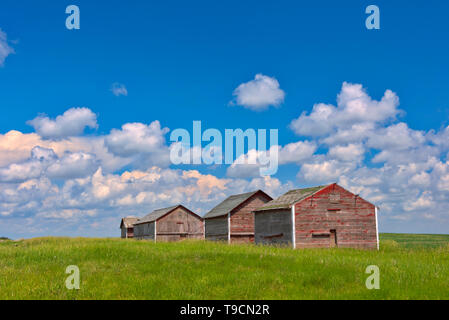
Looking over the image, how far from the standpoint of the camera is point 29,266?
21.0 metres

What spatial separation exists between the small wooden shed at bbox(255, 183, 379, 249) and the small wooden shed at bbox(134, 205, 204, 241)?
23.4 metres

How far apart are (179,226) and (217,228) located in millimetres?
11985

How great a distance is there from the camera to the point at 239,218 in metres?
44.5

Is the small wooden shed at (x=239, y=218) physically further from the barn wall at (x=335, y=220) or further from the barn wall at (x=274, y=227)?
the barn wall at (x=335, y=220)

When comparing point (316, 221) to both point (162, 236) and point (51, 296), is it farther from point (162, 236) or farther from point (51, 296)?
point (162, 236)

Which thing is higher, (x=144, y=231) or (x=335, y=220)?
(x=335, y=220)

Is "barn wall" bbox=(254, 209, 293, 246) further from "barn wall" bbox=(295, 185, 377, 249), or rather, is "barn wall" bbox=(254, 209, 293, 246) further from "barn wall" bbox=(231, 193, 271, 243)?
"barn wall" bbox=(231, 193, 271, 243)

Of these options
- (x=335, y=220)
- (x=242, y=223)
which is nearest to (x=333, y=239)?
(x=335, y=220)

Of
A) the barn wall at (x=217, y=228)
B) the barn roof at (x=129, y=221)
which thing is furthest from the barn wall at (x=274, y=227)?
the barn roof at (x=129, y=221)

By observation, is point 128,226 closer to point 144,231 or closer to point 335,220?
point 144,231

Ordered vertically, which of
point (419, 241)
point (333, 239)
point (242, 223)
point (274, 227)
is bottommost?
point (419, 241)

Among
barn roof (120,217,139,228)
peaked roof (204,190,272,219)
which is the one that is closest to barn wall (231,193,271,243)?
peaked roof (204,190,272,219)
